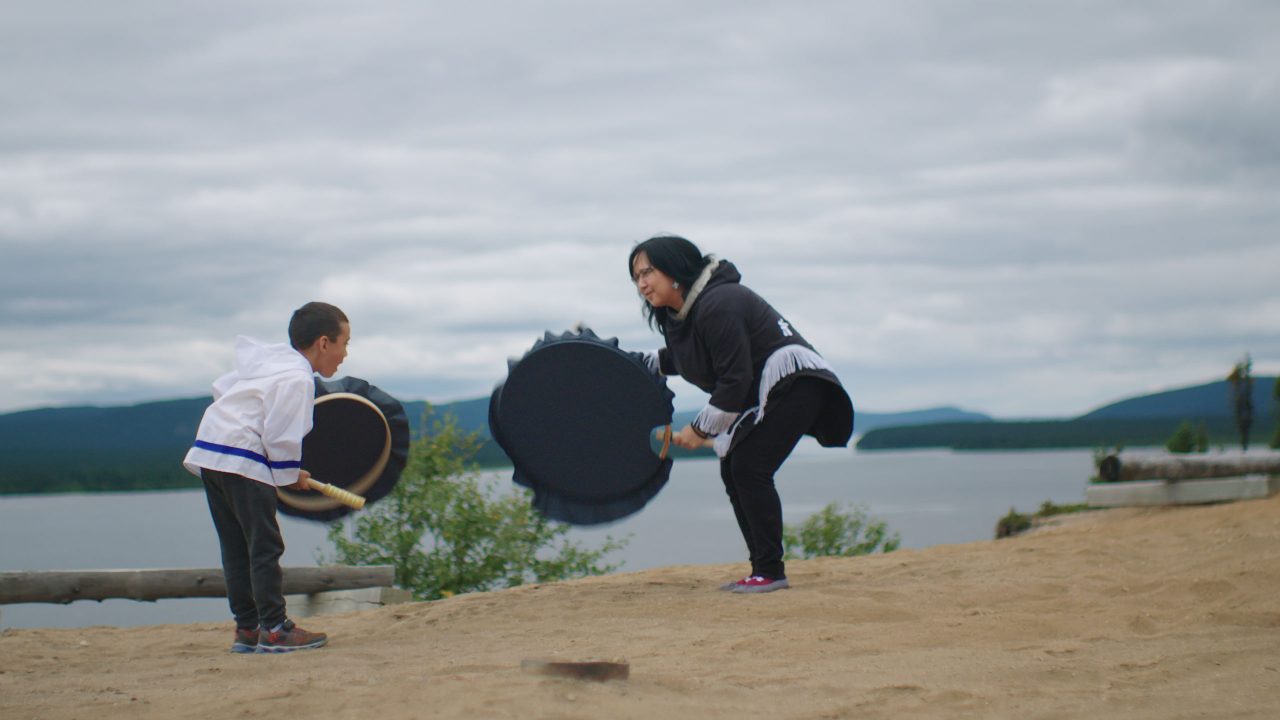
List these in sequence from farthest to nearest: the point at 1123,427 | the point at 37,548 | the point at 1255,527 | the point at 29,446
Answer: the point at 1123,427 < the point at 29,446 < the point at 37,548 < the point at 1255,527

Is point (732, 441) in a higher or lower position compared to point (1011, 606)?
higher

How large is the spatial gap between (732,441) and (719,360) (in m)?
0.48

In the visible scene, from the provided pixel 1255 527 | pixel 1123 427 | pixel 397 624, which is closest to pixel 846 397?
pixel 397 624

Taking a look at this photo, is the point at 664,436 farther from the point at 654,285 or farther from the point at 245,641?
the point at 245,641

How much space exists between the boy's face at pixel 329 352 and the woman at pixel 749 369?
5.52ft

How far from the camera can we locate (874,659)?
4.83 meters

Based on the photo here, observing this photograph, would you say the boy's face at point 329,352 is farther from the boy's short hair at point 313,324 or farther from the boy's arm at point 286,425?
the boy's arm at point 286,425

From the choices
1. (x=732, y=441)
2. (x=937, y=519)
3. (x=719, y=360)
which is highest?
(x=719, y=360)

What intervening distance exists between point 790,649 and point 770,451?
1734 millimetres

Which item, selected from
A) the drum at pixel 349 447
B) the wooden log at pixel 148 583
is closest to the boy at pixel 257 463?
the drum at pixel 349 447

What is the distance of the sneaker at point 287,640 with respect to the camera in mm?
5625

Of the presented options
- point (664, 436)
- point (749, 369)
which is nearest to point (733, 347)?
point (749, 369)

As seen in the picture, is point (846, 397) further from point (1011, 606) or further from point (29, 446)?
point (29, 446)

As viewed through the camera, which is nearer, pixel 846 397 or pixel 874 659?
pixel 874 659
